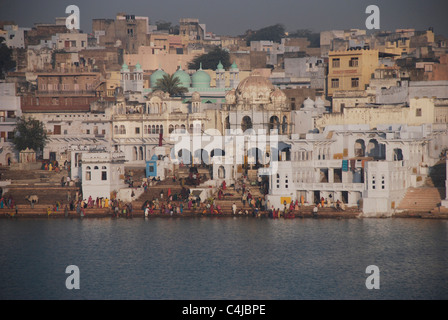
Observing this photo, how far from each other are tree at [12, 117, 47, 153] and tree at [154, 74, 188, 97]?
1157 centimetres

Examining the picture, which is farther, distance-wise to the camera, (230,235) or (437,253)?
(230,235)

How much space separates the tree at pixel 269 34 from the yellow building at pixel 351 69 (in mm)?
66159

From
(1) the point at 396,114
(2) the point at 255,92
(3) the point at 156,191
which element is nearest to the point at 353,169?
(1) the point at 396,114

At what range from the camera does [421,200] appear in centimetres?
5566

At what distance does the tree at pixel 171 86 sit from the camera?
78000 millimetres

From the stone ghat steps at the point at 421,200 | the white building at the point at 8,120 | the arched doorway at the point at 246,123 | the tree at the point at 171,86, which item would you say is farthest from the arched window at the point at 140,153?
the stone ghat steps at the point at 421,200

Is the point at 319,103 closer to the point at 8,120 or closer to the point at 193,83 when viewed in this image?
the point at 193,83

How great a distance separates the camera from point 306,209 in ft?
183

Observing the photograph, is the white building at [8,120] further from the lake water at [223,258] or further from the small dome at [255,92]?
the small dome at [255,92]

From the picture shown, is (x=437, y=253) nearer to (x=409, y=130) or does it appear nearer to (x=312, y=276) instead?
(x=312, y=276)

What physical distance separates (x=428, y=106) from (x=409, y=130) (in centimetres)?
476

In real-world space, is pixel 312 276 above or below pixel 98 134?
below

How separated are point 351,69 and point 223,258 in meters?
30.2
